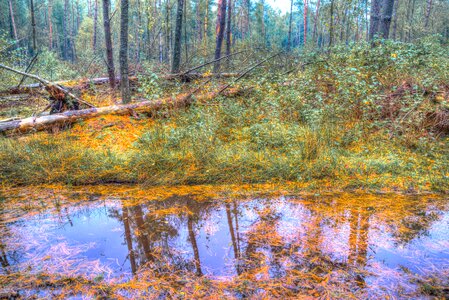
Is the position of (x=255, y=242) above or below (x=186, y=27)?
below

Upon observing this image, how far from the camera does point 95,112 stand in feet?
22.8

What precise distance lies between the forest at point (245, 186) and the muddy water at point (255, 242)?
2 centimetres

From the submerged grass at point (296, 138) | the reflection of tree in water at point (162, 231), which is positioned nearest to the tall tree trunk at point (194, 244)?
the reflection of tree in water at point (162, 231)

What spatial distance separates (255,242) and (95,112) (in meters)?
5.55

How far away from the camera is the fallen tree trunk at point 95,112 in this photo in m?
6.20

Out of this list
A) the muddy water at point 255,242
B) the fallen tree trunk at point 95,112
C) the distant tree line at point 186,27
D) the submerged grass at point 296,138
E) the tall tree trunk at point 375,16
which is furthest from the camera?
the distant tree line at point 186,27

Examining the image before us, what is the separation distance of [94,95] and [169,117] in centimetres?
385

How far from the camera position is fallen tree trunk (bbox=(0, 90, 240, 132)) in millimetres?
6203

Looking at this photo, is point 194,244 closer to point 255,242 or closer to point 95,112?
point 255,242

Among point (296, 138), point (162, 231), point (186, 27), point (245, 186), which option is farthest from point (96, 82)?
point (186, 27)

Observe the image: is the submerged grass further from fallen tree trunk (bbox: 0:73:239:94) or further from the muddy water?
fallen tree trunk (bbox: 0:73:239:94)

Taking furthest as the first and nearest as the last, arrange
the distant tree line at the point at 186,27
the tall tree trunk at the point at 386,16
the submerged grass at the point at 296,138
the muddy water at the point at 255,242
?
1. the distant tree line at the point at 186,27
2. the tall tree trunk at the point at 386,16
3. the submerged grass at the point at 296,138
4. the muddy water at the point at 255,242

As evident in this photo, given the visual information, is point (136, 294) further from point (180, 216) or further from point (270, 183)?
point (270, 183)

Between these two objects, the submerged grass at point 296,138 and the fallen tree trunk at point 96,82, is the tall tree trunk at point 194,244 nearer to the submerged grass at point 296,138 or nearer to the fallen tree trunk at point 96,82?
the submerged grass at point 296,138
